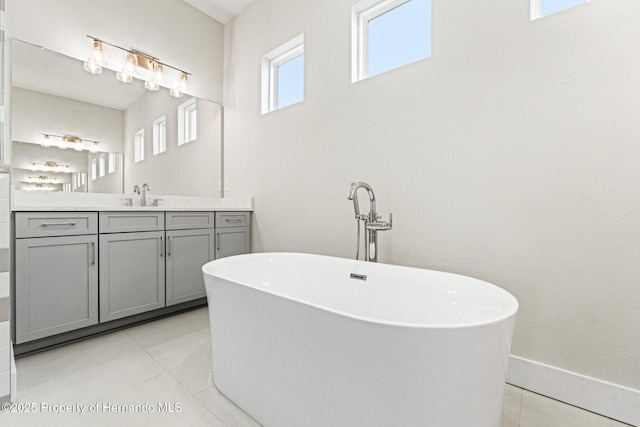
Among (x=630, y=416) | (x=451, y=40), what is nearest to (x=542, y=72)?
(x=451, y=40)

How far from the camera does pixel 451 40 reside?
5.50ft

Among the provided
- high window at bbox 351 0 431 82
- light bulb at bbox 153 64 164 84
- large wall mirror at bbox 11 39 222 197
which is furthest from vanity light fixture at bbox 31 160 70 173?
high window at bbox 351 0 431 82

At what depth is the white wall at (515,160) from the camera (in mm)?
1250

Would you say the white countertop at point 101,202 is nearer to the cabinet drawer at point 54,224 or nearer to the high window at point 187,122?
the cabinet drawer at point 54,224

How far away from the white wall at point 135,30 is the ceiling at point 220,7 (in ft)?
0.17

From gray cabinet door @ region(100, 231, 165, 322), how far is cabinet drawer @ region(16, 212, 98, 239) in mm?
124

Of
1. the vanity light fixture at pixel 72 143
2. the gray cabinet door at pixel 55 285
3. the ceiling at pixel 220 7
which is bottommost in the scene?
the gray cabinet door at pixel 55 285

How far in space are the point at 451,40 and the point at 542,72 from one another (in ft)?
1.71

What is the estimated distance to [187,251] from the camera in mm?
2438

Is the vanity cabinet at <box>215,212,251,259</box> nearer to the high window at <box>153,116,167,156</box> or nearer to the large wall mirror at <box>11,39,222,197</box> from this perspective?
the large wall mirror at <box>11,39,222,197</box>

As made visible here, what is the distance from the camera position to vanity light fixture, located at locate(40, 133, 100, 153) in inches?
83.0

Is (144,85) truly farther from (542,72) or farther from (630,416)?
(630,416)

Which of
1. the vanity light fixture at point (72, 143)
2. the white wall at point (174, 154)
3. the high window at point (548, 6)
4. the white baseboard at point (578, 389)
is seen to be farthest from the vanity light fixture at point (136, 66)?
the white baseboard at point (578, 389)

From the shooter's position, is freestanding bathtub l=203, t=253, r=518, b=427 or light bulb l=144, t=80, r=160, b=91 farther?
light bulb l=144, t=80, r=160, b=91
